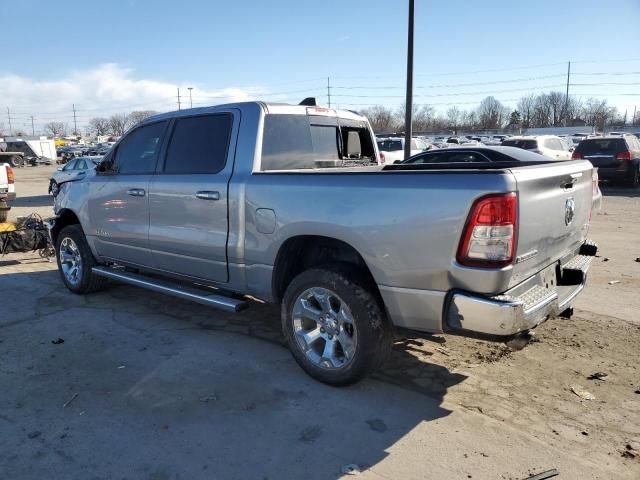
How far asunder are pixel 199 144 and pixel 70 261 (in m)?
2.79

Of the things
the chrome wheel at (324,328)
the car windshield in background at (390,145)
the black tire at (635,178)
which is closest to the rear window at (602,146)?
the black tire at (635,178)

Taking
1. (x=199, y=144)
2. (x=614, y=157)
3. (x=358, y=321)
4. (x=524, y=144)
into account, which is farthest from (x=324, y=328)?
(x=614, y=157)

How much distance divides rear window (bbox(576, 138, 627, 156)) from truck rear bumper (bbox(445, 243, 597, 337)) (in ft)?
53.7

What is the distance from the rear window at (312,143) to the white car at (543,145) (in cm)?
1399

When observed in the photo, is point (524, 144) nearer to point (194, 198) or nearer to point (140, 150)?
point (140, 150)

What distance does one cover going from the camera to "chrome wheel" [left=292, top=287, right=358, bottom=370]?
3613 millimetres

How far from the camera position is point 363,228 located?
332cm

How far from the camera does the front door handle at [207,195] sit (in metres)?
Result: 4.21

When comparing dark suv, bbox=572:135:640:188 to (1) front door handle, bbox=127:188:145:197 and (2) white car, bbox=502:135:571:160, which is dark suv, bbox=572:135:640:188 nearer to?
(2) white car, bbox=502:135:571:160

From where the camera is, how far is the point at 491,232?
2.88 m

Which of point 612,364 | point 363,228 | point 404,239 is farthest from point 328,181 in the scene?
point 612,364

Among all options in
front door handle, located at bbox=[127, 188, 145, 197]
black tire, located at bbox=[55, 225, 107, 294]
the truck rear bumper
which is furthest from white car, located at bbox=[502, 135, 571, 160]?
the truck rear bumper

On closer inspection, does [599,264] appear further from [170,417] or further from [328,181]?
[170,417]

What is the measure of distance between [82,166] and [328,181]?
17249 millimetres
